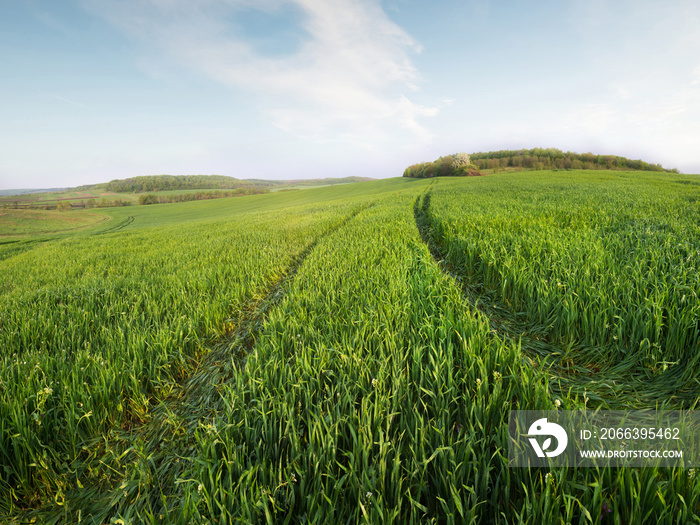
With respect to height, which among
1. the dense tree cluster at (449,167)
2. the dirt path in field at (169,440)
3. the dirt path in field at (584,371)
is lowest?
the dirt path in field at (169,440)

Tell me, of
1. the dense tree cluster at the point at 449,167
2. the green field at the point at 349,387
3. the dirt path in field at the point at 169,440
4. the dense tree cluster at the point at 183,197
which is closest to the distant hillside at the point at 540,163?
the dense tree cluster at the point at 449,167

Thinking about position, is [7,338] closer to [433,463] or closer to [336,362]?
[336,362]

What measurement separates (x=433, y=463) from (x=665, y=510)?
0.91m

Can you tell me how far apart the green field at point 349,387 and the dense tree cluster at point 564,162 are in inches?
2907

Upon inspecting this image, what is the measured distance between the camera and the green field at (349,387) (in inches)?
51.2

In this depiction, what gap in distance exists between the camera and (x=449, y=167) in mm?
64375

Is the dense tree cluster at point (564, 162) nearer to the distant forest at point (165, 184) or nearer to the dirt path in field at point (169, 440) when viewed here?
the dirt path in field at point (169, 440)

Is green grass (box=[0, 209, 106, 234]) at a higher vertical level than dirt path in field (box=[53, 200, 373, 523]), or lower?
higher

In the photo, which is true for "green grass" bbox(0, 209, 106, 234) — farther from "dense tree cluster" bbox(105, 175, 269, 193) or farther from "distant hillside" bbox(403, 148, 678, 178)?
"dense tree cluster" bbox(105, 175, 269, 193)

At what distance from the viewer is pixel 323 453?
4.74 ft

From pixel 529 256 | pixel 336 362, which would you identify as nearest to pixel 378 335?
pixel 336 362

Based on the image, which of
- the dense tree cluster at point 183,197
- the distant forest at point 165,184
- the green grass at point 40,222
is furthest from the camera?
the distant forest at point 165,184

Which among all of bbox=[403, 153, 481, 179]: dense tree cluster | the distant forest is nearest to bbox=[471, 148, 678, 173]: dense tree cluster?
bbox=[403, 153, 481, 179]: dense tree cluster

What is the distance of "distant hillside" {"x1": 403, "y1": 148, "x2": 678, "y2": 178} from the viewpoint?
6094cm
